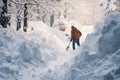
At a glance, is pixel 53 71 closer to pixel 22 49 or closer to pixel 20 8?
pixel 22 49

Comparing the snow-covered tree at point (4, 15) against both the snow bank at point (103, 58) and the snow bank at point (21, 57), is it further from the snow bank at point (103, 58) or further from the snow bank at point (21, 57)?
the snow bank at point (103, 58)

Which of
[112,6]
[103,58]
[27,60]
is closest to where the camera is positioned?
[103,58]

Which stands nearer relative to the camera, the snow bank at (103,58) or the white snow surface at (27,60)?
the snow bank at (103,58)

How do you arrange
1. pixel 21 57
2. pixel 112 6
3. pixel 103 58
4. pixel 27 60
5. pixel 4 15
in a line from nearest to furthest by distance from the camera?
pixel 103 58 < pixel 21 57 < pixel 27 60 < pixel 4 15 < pixel 112 6

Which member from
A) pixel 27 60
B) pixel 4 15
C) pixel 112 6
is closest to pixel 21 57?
pixel 27 60

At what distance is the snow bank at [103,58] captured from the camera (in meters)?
11.1

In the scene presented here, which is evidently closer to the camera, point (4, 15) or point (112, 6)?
point (4, 15)

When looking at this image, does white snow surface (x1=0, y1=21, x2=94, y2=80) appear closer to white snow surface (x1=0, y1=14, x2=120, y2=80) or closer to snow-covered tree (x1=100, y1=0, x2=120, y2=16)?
white snow surface (x1=0, y1=14, x2=120, y2=80)

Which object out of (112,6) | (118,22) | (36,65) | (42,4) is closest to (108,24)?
(118,22)

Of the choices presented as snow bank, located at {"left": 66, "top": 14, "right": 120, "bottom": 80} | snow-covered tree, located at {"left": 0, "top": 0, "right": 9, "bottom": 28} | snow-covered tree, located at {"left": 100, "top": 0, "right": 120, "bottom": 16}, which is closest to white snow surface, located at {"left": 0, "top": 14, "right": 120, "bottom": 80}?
snow bank, located at {"left": 66, "top": 14, "right": 120, "bottom": 80}

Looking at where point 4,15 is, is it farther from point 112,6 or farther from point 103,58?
point 112,6

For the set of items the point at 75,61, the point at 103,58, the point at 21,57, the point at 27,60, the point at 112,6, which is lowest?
the point at 112,6

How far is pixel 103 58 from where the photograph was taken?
12.3 m

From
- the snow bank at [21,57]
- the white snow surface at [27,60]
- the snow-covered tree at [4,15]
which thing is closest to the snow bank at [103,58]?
the white snow surface at [27,60]
